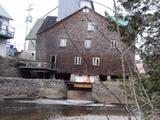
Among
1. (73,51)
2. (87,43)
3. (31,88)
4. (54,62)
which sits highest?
(87,43)

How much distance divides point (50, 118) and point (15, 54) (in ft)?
127

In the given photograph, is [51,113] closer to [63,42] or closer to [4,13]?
[63,42]

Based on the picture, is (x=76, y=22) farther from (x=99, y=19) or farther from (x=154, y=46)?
(x=154, y=46)

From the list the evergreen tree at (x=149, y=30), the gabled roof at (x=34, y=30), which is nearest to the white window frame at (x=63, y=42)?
the gabled roof at (x=34, y=30)

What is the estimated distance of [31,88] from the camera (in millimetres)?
38656

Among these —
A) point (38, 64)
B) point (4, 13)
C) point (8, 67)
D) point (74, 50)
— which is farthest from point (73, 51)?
point (4, 13)

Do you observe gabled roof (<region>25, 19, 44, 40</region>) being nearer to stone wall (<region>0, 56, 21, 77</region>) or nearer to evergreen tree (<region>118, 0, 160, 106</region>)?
stone wall (<region>0, 56, 21, 77</region>)

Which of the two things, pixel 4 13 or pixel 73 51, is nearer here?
pixel 73 51

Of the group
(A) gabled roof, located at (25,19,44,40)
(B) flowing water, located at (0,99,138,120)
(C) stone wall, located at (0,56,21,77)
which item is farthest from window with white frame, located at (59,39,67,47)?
(B) flowing water, located at (0,99,138,120)

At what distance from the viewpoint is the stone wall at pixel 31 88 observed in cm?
3551

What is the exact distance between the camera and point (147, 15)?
9500 millimetres

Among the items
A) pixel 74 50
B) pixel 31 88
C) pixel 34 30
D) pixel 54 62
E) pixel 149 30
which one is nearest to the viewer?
pixel 149 30

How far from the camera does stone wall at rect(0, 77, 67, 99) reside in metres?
35.5

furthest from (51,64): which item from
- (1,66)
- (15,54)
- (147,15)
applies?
(147,15)
